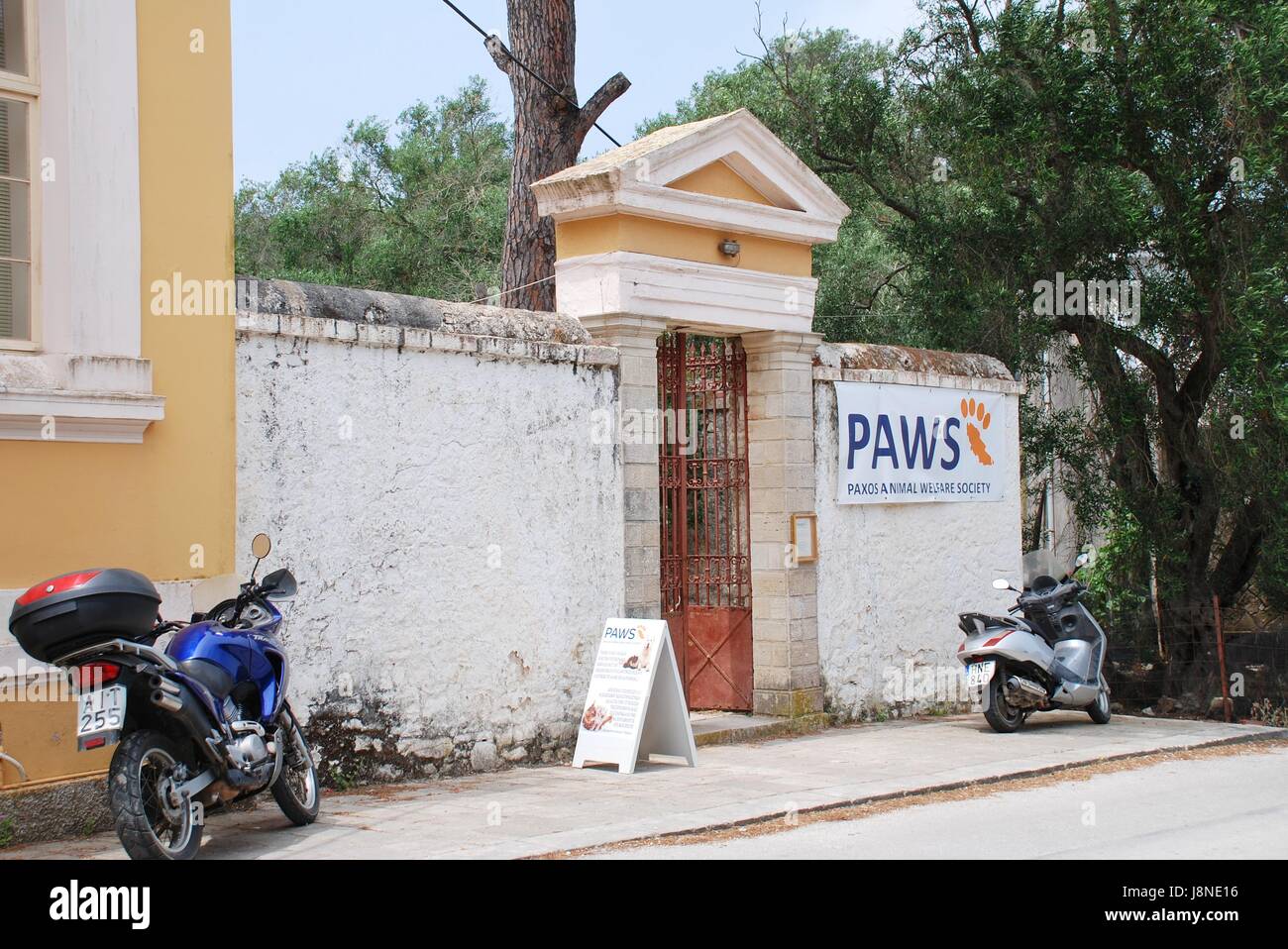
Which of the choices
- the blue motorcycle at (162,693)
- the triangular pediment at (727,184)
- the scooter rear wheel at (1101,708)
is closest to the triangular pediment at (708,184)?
the triangular pediment at (727,184)

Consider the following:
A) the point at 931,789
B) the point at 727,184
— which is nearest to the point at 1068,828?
the point at 931,789

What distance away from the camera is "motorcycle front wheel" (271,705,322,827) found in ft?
25.3

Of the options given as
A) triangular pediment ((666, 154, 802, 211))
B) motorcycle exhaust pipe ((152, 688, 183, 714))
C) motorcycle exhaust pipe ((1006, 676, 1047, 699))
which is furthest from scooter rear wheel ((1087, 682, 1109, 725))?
motorcycle exhaust pipe ((152, 688, 183, 714))

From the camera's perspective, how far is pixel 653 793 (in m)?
8.81

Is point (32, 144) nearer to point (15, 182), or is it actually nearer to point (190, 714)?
point (15, 182)

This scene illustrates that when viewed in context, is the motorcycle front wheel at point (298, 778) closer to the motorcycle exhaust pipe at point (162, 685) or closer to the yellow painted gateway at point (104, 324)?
the yellow painted gateway at point (104, 324)

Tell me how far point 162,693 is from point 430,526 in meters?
3.09

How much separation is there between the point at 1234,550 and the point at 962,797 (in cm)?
818

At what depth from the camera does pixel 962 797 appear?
903 centimetres

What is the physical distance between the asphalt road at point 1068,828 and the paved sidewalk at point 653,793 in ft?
1.41

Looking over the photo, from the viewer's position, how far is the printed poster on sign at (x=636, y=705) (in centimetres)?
978

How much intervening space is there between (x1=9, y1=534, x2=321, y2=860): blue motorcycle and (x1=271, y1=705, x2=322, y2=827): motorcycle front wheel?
0.42ft
